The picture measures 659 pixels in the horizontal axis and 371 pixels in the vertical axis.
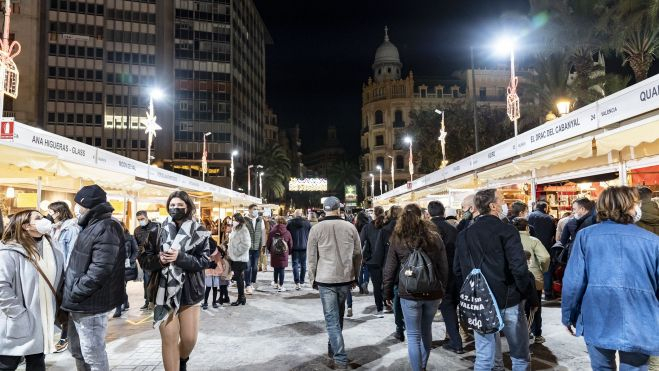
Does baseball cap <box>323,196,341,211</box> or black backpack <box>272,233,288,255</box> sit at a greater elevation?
baseball cap <box>323,196,341,211</box>

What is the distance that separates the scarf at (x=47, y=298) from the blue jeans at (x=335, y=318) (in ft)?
9.38

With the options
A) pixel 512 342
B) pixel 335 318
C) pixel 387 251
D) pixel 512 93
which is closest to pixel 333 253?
pixel 335 318

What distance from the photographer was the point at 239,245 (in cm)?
1040

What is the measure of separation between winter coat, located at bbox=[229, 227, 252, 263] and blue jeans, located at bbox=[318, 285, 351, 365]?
4770 mm

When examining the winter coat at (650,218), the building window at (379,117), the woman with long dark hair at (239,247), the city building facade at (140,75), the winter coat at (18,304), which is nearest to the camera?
the winter coat at (18,304)

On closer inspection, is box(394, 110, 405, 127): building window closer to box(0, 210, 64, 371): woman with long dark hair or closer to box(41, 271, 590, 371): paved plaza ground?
box(41, 271, 590, 371): paved plaza ground

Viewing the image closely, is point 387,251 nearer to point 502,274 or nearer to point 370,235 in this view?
point 370,235

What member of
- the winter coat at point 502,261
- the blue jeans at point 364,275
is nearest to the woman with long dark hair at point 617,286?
the winter coat at point 502,261

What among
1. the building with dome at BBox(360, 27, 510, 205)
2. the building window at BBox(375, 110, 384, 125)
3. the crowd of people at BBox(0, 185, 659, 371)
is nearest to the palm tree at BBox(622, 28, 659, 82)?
the crowd of people at BBox(0, 185, 659, 371)

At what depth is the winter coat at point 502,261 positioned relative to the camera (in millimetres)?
4266

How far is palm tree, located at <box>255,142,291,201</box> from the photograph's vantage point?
7250cm

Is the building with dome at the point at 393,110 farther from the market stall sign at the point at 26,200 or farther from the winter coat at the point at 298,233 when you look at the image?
the market stall sign at the point at 26,200

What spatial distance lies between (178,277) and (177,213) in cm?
63

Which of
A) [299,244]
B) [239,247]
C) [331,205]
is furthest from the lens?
[299,244]
